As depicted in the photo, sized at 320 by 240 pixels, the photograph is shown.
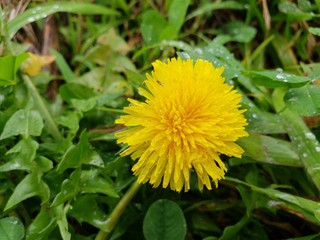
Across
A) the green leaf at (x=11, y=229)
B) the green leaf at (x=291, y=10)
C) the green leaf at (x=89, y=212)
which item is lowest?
the green leaf at (x=89, y=212)

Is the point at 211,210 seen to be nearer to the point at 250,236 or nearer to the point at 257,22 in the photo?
the point at 250,236

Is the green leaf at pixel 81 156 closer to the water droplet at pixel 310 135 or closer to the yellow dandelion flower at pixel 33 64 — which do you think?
the yellow dandelion flower at pixel 33 64

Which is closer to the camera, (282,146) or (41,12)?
(282,146)

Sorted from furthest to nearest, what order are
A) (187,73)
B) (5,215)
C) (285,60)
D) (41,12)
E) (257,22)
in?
1. (257,22)
2. (285,60)
3. (41,12)
4. (5,215)
5. (187,73)

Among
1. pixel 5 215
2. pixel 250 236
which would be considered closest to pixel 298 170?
pixel 250 236

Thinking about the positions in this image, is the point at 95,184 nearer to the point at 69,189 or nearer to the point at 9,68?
the point at 69,189

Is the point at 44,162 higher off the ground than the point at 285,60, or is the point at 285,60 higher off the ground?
the point at 44,162

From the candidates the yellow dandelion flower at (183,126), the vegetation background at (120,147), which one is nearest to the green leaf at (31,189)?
the vegetation background at (120,147)
